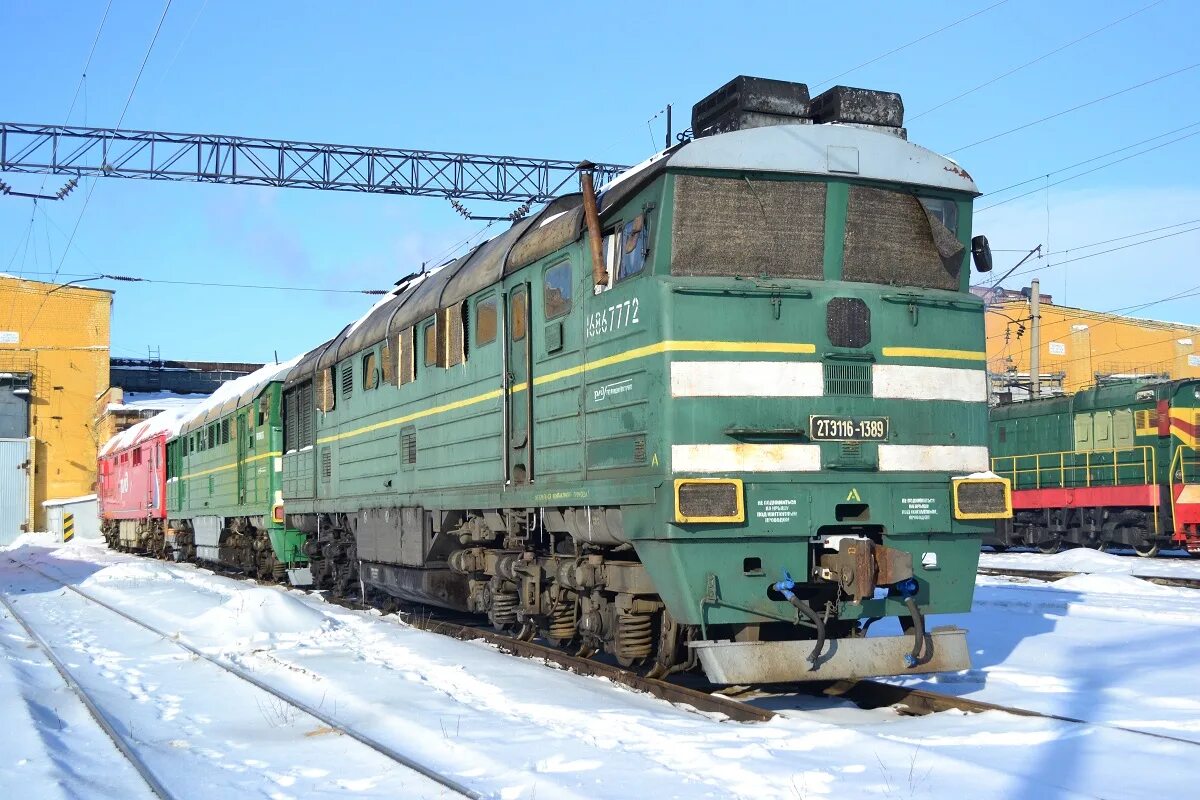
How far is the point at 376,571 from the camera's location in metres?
15.5

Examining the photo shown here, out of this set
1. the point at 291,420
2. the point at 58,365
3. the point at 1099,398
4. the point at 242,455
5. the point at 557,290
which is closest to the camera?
the point at 557,290

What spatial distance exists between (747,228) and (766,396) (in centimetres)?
120

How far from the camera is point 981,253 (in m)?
9.28

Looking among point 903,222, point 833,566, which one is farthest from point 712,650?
point 903,222

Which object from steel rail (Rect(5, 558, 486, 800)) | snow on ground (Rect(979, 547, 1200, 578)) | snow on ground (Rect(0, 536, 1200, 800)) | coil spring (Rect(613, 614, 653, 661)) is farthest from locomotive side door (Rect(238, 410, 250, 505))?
coil spring (Rect(613, 614, 653, 661))

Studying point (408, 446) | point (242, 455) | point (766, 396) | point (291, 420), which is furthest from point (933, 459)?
point (242, 455)

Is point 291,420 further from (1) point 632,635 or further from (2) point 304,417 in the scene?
(1) point 632,635

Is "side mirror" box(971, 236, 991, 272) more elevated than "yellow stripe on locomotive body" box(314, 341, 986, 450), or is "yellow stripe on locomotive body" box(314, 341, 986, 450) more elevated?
"side mirror" box(971, 236, 991, 272)

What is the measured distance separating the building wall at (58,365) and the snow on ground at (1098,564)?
46022mm

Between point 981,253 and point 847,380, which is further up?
point 981,253

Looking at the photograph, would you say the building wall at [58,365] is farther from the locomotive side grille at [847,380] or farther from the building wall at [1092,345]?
the locomotive side grille at [847,380]

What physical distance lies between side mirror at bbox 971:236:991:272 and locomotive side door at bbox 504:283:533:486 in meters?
3.70

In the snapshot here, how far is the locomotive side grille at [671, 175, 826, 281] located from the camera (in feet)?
27.3

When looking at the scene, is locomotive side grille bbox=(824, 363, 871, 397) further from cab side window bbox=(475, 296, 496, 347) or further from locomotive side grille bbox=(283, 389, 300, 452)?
locomotive side grille bbox=(283, 389, 300, 452)
